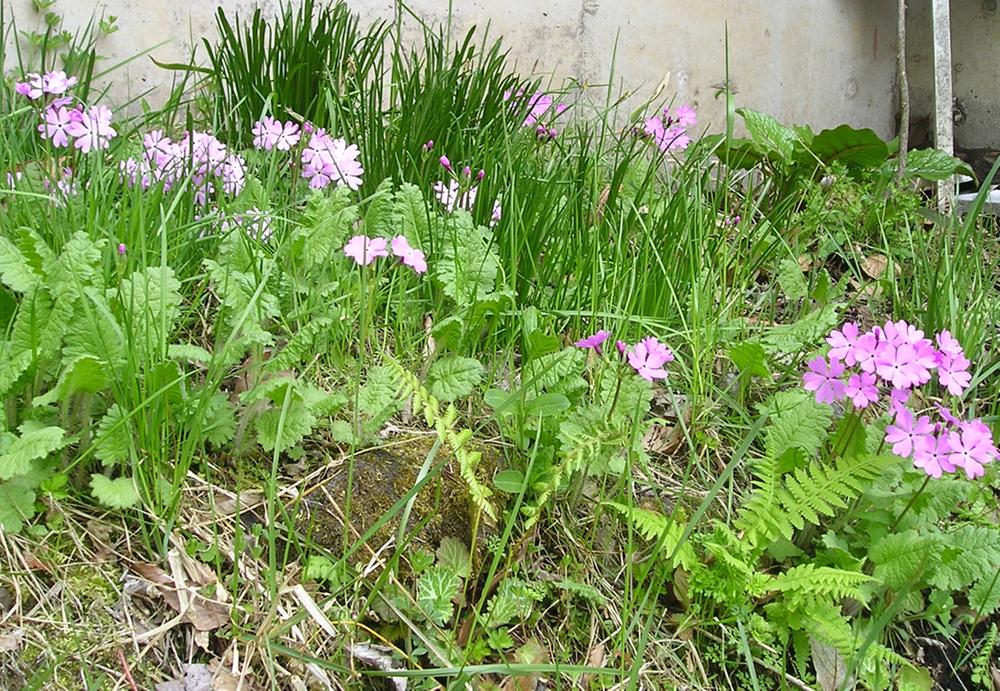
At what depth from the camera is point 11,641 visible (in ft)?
4.24

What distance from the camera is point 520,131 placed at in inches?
106

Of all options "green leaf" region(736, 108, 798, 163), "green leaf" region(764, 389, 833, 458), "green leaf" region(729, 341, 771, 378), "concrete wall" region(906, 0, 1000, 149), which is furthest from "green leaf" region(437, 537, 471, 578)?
"concrete wall" region(906, 0, 1000, 149)

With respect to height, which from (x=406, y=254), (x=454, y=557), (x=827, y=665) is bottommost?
(x=827, y=665)

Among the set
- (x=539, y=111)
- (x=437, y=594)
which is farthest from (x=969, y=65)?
(x=437, y=594)

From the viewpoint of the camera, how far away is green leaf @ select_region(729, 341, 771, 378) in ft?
6.23

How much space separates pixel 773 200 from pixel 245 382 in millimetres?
1995

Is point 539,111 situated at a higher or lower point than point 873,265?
higher

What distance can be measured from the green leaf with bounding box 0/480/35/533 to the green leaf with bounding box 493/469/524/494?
2.38 ft

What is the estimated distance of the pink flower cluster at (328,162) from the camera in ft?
6.72

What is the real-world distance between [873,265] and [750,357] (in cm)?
122

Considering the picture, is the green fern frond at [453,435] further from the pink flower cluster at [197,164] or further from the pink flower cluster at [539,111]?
the pink flower cluster at [539,111]

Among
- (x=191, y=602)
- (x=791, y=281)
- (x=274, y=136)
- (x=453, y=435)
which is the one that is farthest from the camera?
(x=791, y=281)

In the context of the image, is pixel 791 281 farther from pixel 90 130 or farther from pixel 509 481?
pixel 90 130

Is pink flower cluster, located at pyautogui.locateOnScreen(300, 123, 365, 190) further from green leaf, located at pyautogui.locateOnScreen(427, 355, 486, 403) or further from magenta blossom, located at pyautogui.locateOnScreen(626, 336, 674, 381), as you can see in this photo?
magenta blossom, located at pyautogui.locateOnScreen(626, 336, 674, 381)
